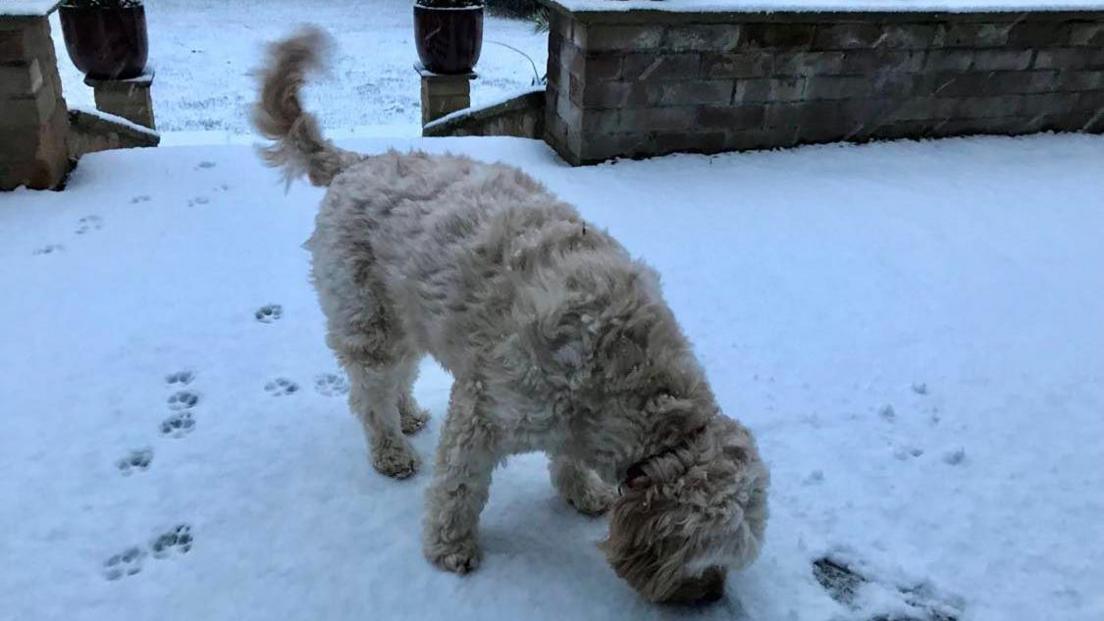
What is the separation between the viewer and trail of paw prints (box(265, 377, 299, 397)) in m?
3.43

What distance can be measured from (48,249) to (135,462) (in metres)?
2.34

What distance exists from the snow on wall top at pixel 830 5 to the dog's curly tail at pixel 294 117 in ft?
10.0

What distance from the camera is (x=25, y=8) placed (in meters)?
4.89

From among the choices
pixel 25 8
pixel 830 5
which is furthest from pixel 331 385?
pixel 830 5

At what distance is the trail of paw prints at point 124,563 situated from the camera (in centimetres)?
247

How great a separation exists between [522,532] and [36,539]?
166 cm

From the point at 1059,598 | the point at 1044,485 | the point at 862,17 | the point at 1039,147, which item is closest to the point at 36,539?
the point at 1059,598

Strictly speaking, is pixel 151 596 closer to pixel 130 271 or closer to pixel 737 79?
pixel 130 271

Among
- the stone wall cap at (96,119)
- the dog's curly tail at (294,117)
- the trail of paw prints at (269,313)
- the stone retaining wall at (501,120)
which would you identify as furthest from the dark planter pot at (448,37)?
the dog's curly tail at (294,117)

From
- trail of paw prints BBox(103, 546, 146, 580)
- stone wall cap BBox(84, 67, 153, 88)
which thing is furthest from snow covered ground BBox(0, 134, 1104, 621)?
stone wall cap BBox(84, 67, 153, 88)

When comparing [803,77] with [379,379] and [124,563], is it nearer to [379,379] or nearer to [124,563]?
[379,379]

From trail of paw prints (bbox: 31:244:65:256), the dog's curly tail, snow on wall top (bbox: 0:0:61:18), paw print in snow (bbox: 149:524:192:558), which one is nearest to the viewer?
paw print in snow (bbox: 149:524:192:558)

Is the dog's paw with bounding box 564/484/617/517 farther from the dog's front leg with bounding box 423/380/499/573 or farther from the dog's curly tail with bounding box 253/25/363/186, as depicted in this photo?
the dog's curly tail with bounding box 253/25/363/186

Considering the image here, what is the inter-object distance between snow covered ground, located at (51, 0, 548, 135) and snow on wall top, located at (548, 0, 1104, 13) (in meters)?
2.68
